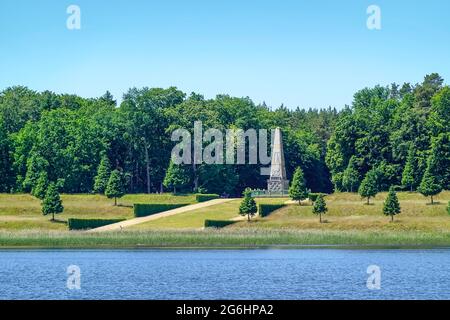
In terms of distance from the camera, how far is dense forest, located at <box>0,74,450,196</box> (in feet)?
403

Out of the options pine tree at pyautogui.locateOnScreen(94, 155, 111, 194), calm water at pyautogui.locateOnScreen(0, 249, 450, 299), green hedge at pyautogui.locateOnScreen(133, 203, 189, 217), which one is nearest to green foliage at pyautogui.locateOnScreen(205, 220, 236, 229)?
green hedge at pyautogui.locateOnScreen(133, 203, 189, 217)

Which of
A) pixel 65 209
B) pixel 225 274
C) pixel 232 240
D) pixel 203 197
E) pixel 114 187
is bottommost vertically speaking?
pixel 225 274

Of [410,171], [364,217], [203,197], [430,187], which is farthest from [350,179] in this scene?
[364,217]

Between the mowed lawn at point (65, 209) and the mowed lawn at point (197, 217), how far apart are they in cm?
610

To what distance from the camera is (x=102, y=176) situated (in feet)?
384

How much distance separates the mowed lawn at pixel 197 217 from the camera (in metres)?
98.1

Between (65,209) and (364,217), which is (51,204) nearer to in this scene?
(65,209)

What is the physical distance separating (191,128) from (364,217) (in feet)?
138

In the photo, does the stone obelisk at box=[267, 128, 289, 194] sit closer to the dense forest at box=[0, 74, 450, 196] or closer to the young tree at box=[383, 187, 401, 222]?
the dense forest at box=[0, 74, 450, 196]

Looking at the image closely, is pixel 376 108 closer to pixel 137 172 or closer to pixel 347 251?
pixel 137 172

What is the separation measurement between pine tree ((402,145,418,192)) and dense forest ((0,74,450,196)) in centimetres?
13

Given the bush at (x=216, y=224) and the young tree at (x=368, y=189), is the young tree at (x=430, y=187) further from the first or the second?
the bush at (x=216, y=224)

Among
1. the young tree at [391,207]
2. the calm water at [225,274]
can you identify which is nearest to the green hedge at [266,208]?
the young tree at [391,207]
